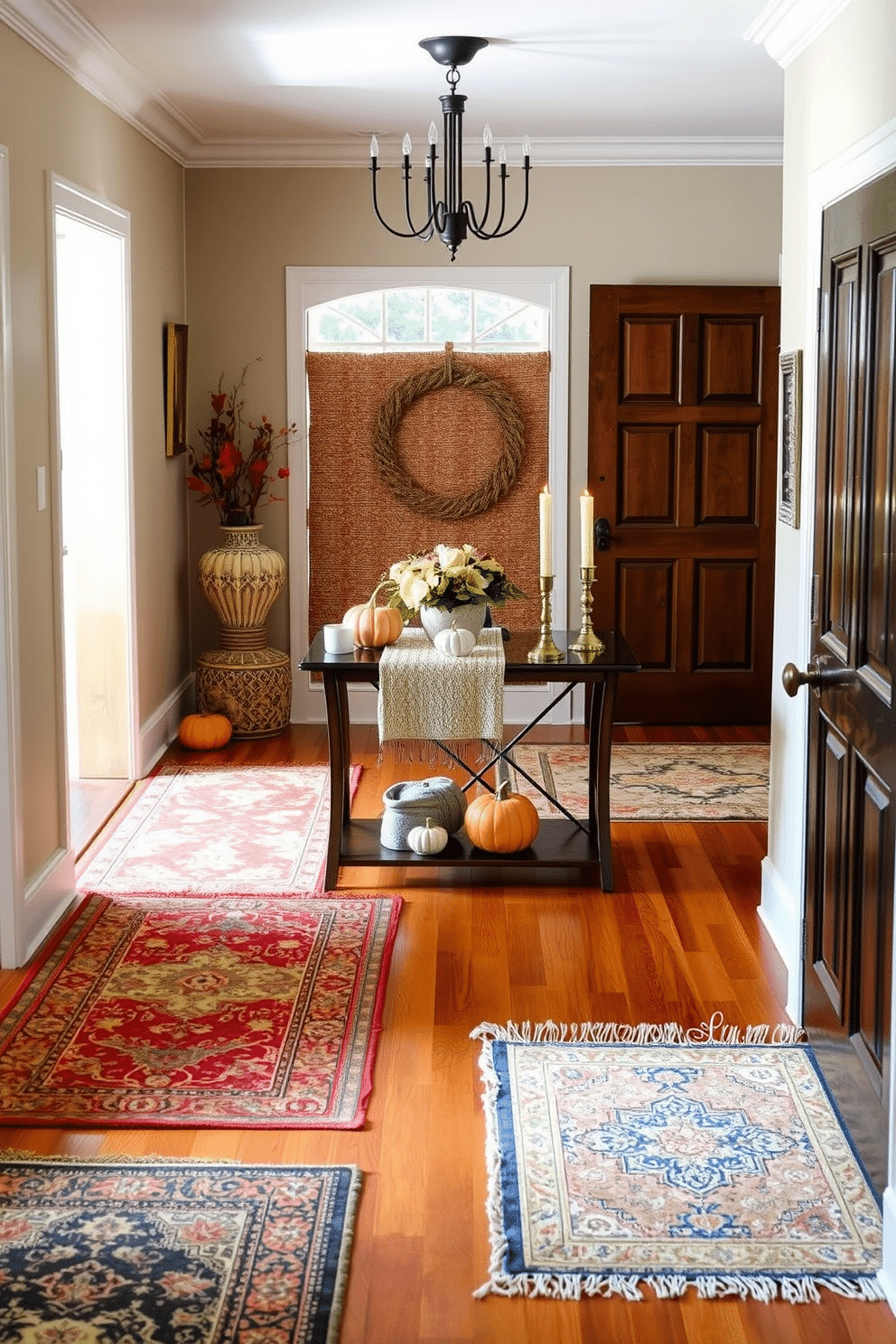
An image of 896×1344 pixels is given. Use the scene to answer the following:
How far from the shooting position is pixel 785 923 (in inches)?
161

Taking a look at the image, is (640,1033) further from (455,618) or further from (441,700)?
(455,618)

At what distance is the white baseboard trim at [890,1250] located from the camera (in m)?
2.51

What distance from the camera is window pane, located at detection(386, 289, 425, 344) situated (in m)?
6.86

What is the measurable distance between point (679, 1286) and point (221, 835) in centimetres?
292

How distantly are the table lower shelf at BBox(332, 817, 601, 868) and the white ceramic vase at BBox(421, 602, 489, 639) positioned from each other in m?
0.68

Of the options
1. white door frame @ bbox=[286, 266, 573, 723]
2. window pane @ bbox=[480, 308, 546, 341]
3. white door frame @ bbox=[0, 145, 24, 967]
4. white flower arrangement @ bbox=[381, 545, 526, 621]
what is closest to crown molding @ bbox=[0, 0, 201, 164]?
white door frame @ bbox=[0, 145, 24, 967]

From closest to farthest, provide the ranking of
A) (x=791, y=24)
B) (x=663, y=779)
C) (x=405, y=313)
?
(x=791, y=24)
(x=663, y=779)
(x=405, y=313)

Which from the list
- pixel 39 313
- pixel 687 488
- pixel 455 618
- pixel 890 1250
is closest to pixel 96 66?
pixel 39 313

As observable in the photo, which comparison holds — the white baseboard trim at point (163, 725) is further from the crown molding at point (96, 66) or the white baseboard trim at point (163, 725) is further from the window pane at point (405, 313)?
the crown molding at point (96, 66)

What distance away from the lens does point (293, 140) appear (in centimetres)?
652

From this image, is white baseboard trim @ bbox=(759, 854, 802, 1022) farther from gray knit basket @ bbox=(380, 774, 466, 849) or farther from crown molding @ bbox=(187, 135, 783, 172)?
crown molding @ bbox=(187, 135, 783, 172)

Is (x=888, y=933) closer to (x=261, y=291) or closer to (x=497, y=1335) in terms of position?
(x=497, y=1335)

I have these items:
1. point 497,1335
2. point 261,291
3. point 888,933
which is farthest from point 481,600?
point 261,291

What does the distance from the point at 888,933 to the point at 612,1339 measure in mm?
869
